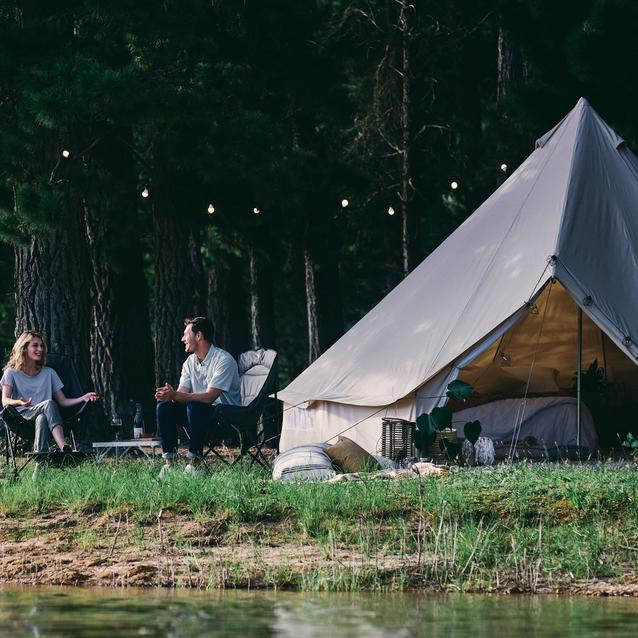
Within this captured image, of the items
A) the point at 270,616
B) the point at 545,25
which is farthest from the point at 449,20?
the point at 270,616

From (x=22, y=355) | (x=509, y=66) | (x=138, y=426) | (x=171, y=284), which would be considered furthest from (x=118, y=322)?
(x=509, y=66)

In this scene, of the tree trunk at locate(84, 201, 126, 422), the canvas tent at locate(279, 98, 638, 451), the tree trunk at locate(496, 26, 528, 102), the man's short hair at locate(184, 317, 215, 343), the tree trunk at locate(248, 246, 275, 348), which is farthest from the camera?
the tree trunk at locate(248, 246, 275, 348)

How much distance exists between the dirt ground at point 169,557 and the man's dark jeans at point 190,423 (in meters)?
1.59

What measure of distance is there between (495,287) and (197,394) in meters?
1.87

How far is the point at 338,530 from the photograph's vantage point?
6129 millimetres

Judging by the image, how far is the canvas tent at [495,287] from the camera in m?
8.69

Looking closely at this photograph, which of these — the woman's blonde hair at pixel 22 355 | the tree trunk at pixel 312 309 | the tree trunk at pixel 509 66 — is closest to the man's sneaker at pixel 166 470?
the woman's blonde hair at pixel 22 355

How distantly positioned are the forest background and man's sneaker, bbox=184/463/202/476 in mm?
2076

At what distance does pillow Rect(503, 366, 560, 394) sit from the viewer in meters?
10.1

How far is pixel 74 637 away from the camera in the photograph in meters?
4.25

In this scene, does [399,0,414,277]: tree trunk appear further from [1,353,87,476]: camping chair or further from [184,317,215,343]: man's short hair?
[1,353,87,476]: camping chair

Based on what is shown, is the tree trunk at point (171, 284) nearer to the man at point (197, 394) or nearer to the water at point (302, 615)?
the man at point (197, 394)

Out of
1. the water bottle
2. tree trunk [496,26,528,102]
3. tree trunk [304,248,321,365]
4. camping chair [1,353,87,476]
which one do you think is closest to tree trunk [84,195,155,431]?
the water bottle

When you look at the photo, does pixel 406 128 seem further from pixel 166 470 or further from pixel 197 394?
pixel 166 470
